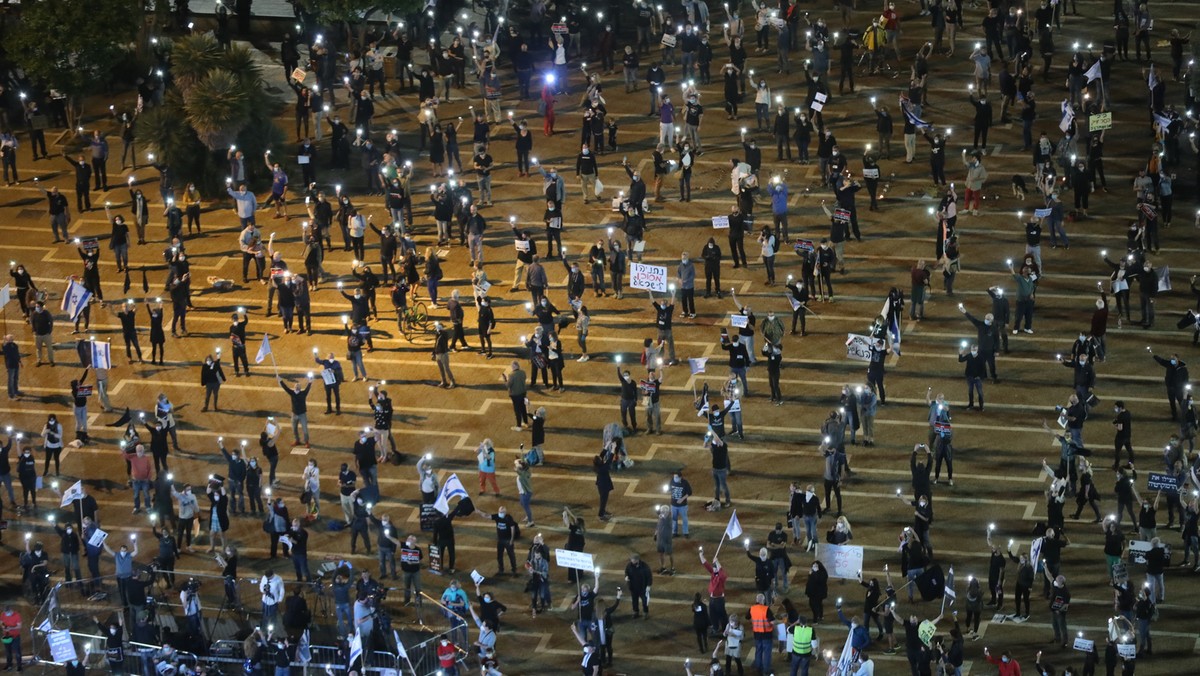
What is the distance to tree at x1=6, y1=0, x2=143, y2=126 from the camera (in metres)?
62.7

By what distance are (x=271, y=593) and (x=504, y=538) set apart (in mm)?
4542

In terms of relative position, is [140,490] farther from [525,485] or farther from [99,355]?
[525,485]

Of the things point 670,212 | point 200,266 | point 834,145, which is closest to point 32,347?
point 200,266

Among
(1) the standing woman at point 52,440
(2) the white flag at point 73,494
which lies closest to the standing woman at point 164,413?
(1) the standing woman at point 52,440

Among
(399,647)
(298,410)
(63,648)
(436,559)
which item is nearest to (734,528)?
(436,559)

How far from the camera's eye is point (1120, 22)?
6412 cm

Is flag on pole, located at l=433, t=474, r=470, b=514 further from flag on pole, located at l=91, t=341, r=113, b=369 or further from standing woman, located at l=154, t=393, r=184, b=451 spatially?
flag on pole, located at l=91, t=341, r=113, b=369

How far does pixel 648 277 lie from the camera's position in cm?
5316

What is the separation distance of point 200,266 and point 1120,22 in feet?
83.1

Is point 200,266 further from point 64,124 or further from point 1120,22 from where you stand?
point 1120,22

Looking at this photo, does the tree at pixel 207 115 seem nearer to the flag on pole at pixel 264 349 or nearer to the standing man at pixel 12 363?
the standing man at pixel 12 363

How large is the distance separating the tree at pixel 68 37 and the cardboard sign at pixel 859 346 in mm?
23826

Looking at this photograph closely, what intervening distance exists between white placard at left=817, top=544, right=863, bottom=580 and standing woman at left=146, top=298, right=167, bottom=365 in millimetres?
17404

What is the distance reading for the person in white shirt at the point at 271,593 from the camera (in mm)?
44969
